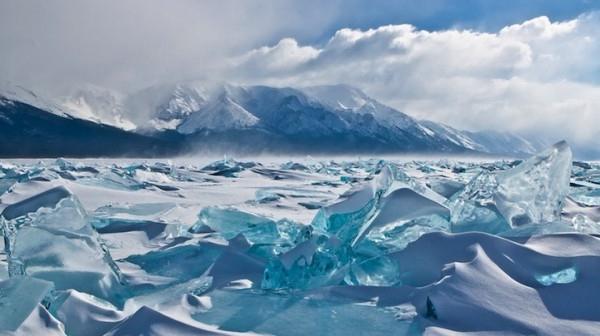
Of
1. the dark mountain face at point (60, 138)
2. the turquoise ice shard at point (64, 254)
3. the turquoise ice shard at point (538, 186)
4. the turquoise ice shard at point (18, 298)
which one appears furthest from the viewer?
the dark mountain face at point (60, 138)

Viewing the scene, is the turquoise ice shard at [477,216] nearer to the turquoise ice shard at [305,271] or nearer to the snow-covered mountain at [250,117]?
the turquoise ice shard at [305,271]

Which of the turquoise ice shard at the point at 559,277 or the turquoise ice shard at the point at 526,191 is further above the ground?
the turquoise ice shard at the point at 526,191

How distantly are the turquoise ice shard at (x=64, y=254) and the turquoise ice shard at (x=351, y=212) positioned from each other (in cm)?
149

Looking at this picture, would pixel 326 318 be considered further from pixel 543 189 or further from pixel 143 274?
pixel 543 189

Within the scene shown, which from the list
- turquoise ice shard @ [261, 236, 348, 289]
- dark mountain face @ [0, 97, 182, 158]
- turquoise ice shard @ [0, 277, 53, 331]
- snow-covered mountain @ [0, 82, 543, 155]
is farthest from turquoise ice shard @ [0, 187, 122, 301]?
snow-covered mountain @ [0, 82, 543, 155]

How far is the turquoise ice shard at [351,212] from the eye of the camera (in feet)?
11.4

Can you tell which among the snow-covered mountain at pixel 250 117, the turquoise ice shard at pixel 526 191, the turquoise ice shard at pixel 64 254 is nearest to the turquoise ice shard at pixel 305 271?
the turquoise ice shard at pixel 64 254

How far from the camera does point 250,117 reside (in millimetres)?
138750

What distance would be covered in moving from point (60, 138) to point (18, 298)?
3981 inches

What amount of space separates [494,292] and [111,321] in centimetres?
167

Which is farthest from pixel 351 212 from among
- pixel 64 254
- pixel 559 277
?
pixel 64 254

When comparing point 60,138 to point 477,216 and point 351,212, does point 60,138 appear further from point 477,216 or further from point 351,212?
point 477,216

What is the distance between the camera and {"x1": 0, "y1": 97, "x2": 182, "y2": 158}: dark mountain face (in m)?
85.1

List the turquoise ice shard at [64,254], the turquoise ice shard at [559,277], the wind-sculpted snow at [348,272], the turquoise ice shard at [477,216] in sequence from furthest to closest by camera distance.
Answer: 1. the turquoise ice shard at [477,216]
2. the turquoise ice shard at [64,254]
3. the turquoise ice shard at [559,277]
4. the wind-sculpted snow at [348,272]
